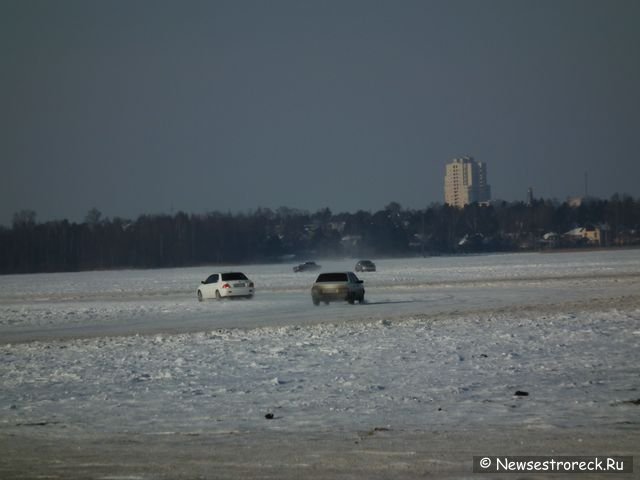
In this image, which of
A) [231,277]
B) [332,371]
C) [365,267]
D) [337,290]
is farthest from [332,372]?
[365,267]

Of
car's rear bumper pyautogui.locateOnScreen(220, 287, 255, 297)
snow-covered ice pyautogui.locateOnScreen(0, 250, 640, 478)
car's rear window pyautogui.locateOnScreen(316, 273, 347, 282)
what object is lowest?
Answer: snow-covered ice pyautogui.locateOnScreen(0, 250, 640, 478)

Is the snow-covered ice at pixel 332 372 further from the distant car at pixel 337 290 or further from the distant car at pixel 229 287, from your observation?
the distant car at pixel 229 287

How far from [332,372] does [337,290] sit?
2517 centimetres

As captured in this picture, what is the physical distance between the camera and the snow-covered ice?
15.0m

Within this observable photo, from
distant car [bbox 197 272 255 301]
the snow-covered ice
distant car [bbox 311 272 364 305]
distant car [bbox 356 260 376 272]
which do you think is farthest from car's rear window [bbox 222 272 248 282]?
distant car [bbox 356 260 376 272]

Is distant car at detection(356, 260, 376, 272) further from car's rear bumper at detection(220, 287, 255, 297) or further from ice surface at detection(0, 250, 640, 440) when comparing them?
ice surface at detection(0, 250, 640, 440)

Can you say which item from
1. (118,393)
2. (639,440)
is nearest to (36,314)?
(118,393)

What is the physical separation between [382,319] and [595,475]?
74.9 ft

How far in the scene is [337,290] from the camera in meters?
45.3

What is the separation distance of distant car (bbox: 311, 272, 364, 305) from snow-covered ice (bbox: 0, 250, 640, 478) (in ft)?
27.6

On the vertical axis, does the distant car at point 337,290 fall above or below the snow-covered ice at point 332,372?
above

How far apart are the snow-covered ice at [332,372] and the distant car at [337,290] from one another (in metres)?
8.41

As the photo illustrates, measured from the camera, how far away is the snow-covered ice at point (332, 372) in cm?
1495

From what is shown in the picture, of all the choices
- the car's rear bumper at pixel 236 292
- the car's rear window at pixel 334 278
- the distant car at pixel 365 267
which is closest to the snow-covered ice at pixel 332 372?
the car's rear window at pixel 334 278
